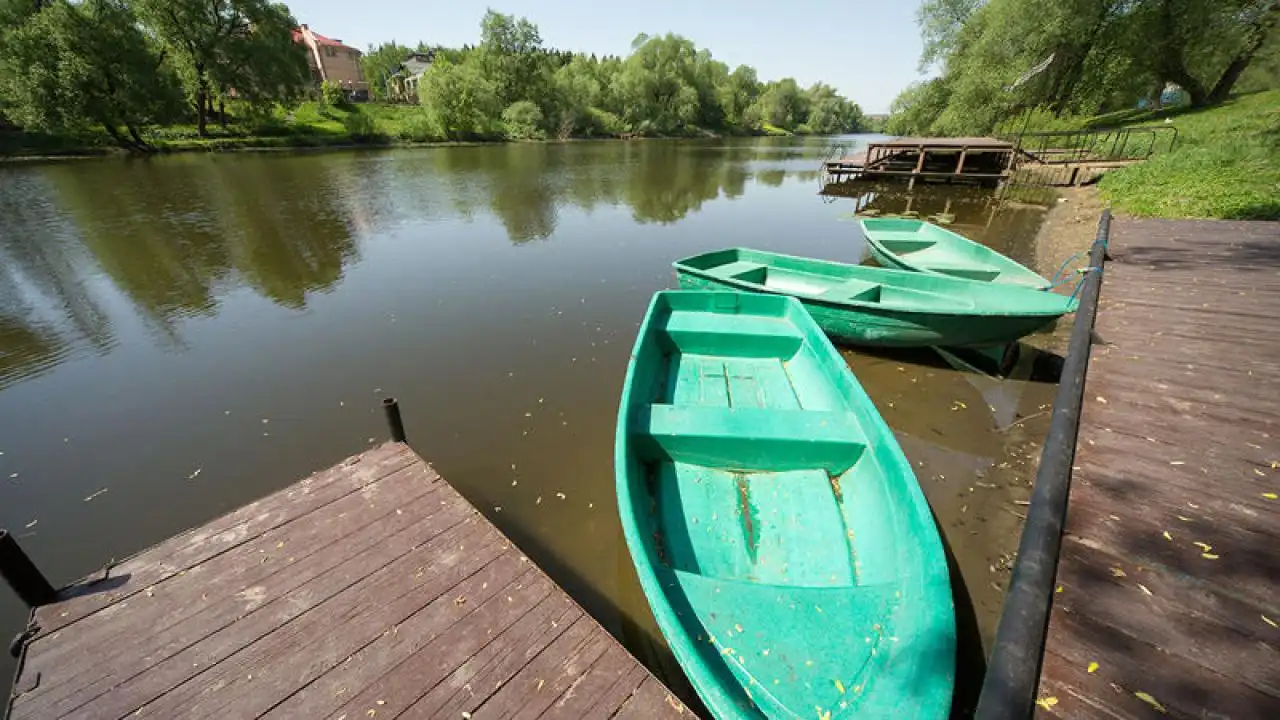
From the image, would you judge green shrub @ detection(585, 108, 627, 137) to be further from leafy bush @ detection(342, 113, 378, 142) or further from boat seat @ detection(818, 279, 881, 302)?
boat seat @ detection(818, 279, 881, 302)

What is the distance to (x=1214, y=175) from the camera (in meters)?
13.7

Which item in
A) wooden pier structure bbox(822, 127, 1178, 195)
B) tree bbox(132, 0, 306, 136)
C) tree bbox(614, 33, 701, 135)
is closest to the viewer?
wooden pier structure bbox(822, 127, 1178, 195)

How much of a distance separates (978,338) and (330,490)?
27.1 ft

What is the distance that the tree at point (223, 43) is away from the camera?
3806 cm

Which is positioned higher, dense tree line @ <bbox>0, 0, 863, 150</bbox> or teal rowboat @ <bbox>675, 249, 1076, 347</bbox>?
dense tree line @ <bbox>0, 0, 863, 150</bbox>

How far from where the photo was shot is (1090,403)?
4.14 metres

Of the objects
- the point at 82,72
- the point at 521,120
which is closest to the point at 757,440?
the point at 82,72

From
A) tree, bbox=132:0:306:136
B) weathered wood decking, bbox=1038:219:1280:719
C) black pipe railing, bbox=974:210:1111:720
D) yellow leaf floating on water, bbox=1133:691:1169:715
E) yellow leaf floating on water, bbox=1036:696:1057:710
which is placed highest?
tree, bbox=132:0:306:136

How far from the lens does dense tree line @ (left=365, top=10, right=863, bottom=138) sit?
50906 mm

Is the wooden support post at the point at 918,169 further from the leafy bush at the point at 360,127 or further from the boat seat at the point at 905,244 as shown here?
the leafy bush at the point at 360,127

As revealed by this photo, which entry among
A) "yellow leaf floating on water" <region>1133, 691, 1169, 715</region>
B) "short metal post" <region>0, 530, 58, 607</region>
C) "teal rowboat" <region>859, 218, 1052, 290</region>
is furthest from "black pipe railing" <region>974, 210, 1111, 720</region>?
"teal rowboat" <region>859, 218, 1052, 290</region>

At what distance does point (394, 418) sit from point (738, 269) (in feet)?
23.7

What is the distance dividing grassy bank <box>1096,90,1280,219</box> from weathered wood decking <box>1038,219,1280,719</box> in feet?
29.3

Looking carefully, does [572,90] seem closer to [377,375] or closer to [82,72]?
[82,72]
